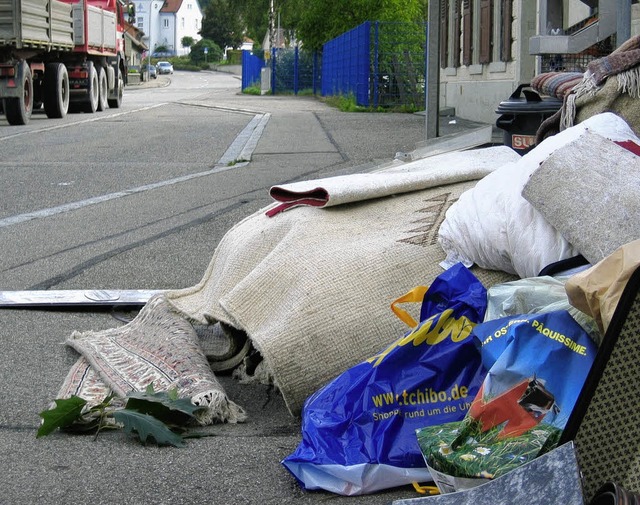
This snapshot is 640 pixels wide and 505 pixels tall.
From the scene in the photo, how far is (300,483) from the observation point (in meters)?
2.64

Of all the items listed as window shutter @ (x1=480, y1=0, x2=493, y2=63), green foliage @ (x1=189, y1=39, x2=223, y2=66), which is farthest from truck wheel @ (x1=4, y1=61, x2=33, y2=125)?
green foliage @ (x1=189, y1=39, x2=223, y2=66)

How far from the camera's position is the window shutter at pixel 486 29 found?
1891 cm

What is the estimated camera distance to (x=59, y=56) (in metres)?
23.3

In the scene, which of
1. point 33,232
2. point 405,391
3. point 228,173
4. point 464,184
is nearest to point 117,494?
point 405,391

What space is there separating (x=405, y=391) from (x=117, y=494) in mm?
787

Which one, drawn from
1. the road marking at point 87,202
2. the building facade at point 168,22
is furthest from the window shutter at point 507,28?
the building facade at point 168,22

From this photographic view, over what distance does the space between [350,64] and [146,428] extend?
27070mm

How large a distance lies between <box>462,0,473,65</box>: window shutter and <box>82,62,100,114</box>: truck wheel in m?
8.62

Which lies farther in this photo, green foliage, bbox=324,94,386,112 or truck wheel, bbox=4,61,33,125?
green foliage, bbox=324,94,386,112

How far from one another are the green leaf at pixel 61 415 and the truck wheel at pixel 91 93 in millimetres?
21546

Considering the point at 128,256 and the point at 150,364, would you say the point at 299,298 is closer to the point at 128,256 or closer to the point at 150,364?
the point at 150,364

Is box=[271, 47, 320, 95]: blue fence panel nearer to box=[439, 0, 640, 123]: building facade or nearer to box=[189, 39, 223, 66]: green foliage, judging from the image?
box=[439, 0, 640, 123]: building facade

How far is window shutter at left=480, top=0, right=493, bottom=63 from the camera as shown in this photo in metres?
18.9

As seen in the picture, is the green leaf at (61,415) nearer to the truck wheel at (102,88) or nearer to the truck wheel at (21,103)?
the truck wheel at (21,103)
